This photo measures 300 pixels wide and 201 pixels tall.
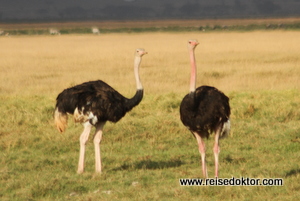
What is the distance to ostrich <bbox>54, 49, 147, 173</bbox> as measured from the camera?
8641 millimetres

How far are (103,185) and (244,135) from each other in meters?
3.71

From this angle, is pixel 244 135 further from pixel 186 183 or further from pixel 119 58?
pixel 119 58

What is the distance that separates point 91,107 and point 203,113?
145 cm

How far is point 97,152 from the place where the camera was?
8.79 m

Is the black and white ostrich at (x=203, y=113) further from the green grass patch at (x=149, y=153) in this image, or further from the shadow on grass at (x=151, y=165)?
the shadow on grass at (x=151, y=165)

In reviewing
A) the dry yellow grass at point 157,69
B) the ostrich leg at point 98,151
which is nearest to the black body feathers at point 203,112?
the ostrich leg at point 98,151

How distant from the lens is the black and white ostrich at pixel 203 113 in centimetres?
807

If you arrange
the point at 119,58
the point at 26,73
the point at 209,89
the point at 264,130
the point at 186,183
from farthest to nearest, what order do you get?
the point at 119,58
the point at 26,73
the point at 264,130
the point at 209,89
the point at 186,183

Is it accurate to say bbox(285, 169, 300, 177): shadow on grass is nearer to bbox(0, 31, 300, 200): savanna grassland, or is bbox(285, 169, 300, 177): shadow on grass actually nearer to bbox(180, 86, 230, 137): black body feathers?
bbox(0, 31, 300, 200): savanna grassland

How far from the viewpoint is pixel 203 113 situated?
8125 millimetres

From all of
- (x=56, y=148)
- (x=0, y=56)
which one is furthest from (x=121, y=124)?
(x=0, y=56)

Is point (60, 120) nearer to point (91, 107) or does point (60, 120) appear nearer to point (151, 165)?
point (91, 107)

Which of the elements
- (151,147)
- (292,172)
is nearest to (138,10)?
(151,147)

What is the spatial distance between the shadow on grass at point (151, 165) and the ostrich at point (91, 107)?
0.48 meters
